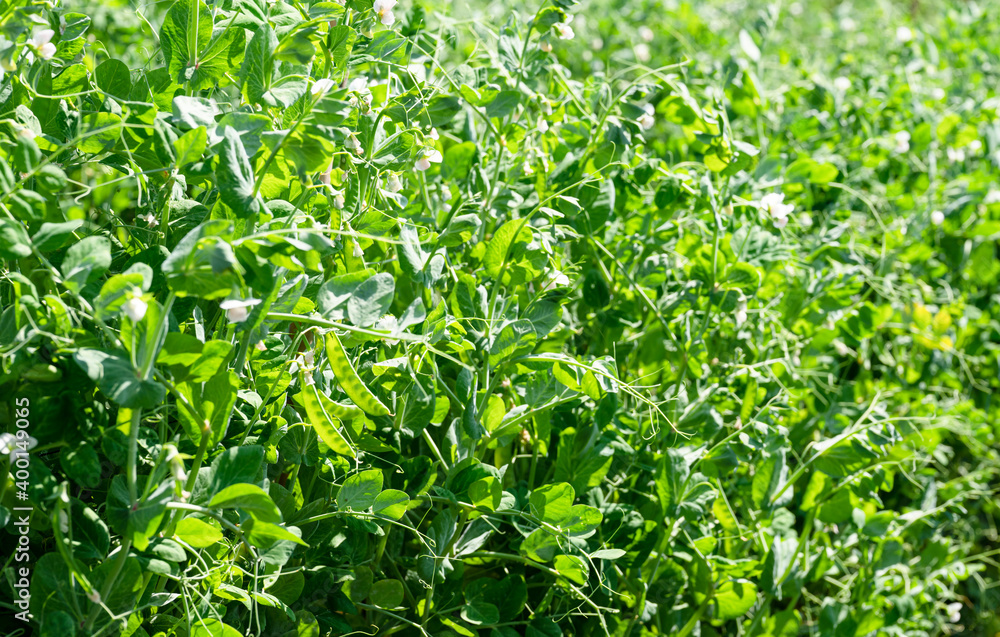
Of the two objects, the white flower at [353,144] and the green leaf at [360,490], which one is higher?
the white flower at [353,144]

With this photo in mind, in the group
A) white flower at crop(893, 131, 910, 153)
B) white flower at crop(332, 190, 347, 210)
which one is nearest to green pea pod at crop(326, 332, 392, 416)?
white flower at crop(332, 190, 347, 210)

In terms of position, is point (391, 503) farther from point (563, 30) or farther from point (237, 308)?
point (563, 30)

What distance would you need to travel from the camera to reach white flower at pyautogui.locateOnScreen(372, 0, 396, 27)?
3.31ft

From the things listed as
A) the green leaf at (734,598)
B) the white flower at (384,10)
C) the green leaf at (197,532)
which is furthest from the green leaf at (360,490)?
the green leaf at (734,598)

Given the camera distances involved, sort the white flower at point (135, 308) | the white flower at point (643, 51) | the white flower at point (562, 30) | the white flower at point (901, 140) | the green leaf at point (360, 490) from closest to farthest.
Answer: the white flower at point (135, 308)
the green leaf at point (360, 490)
the white flower at point (562, 30)
the white flower at point (901, 140)
the white flower at point (643, 51)

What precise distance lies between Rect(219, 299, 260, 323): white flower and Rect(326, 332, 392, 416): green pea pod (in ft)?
0.41

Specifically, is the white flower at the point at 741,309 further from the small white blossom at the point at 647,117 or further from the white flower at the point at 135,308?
the white flower at the point at 135,308

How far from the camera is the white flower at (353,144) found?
1.05 metres

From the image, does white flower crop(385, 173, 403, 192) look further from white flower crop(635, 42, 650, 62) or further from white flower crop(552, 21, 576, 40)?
white flower crop(635, 42, 650, 62)

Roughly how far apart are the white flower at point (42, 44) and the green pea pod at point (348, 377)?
40 cm

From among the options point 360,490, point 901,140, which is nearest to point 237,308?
point 360,490

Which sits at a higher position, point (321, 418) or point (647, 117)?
point (647, 117)

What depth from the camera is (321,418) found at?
35.7 inches

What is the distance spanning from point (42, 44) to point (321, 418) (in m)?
0.48
